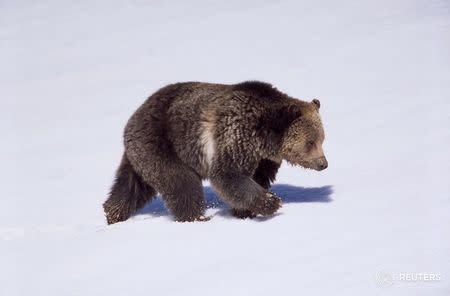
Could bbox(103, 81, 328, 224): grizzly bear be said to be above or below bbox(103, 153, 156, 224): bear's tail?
above

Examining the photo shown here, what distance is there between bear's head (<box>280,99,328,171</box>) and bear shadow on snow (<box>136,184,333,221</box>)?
678 mm

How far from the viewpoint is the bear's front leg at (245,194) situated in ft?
24.3

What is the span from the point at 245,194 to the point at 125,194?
2.02m

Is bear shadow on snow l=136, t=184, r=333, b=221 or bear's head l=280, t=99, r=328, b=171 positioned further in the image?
bear shadow on snow l=136, t=184, r=333, b=221

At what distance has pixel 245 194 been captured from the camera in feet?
24.5

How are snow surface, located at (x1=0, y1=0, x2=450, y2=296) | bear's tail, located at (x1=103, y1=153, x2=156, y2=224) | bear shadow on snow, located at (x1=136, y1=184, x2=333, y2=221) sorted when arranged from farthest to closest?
bear's tail, located at (x1=103, y1=153, x2=156, y2=224) → bear shadow on snow, located at (x1=136, y1=184, x2=333, y2=221) → snow surface, located at (x1=0, y1=0, x2=450, y2=296)

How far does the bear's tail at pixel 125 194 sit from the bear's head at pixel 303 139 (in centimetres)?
220

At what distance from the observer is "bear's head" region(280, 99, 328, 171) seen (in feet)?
25.0

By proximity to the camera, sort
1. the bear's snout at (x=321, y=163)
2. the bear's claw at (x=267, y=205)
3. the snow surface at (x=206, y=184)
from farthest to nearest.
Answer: the bear's snout at (x=321, y=163), the bear's claw at (x=267, y=205), the snow surface at (x=206, y=184)

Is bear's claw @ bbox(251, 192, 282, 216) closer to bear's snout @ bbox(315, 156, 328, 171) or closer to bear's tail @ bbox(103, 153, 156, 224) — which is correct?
bear's snout @ bbox(315, 156, 328, 171)

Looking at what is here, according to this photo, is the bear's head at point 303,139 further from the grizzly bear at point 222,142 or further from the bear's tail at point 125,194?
the bear's tail at point 125,194

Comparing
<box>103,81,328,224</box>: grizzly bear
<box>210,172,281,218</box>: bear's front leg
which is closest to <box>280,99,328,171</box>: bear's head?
<box>103,81,328,224</box>: grizzly bear

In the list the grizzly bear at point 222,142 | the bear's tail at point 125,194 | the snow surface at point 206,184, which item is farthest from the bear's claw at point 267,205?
the bear's tail at point 125,194

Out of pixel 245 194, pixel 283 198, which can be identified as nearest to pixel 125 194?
pixel 245 194
